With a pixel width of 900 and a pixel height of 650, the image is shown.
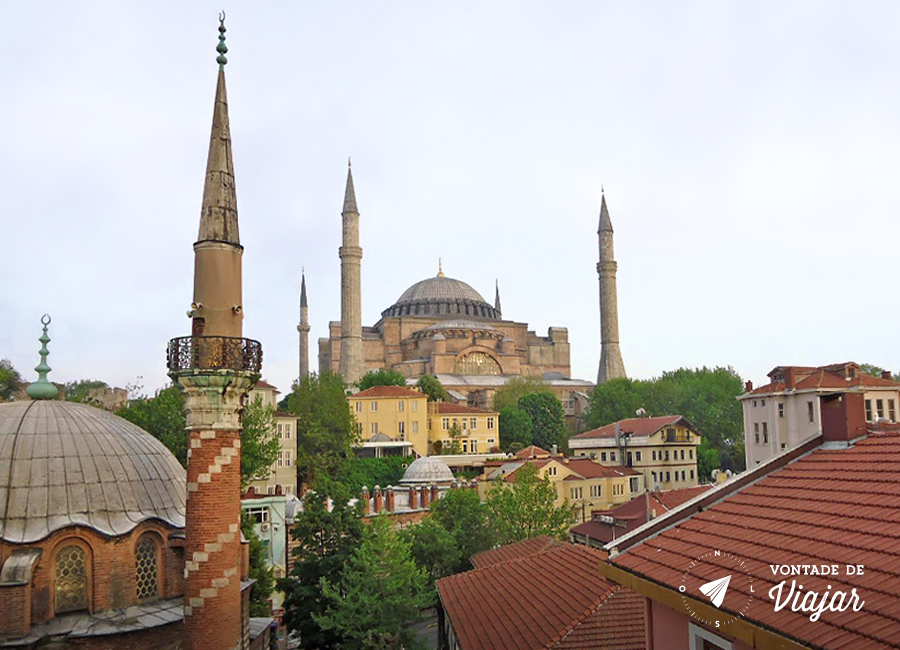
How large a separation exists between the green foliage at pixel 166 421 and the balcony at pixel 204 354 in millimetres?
19498

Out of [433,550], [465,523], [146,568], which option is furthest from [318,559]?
[465,523]

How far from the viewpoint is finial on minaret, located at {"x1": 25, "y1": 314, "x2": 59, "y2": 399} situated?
51.1 ft

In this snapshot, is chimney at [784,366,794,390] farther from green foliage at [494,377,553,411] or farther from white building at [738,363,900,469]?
green foliage at [494,377,553,411]

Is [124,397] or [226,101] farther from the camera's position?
[124,397]

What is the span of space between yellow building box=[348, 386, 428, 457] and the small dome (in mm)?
12907

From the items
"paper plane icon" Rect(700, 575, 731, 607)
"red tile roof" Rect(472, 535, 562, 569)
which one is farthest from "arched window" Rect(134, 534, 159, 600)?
"paper plane icon" Rect(700, 575, 731, 607)

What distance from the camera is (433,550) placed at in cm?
2594

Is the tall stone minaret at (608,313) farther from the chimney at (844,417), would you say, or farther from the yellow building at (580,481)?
the chimney at (844,417)

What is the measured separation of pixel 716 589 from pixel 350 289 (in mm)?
69550

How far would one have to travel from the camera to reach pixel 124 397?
171 feet

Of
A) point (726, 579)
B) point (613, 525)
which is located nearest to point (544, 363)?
point (613, 525)

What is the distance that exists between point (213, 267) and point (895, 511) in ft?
37.9

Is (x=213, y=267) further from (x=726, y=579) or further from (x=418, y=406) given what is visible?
(x=418, y=406)

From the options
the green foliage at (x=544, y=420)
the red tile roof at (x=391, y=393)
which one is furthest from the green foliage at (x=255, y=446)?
the green foliage at (x=544, y=420)
